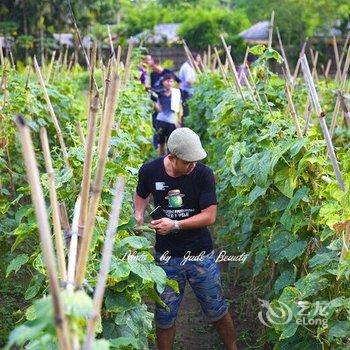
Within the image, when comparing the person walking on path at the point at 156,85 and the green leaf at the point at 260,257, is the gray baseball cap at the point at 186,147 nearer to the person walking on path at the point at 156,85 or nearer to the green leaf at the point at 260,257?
the green leaf at the point at 260,257

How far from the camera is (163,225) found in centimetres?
361

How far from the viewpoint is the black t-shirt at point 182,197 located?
374 centimetres

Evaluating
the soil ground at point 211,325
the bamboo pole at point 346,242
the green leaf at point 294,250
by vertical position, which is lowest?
the soil ground at point 211,325

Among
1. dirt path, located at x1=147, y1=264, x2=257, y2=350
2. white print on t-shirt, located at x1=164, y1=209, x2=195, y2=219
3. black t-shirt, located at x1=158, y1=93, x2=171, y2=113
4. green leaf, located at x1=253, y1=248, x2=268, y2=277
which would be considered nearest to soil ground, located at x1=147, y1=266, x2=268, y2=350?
dirt path, located at x1=147, y1=264, x2=257, y2=350

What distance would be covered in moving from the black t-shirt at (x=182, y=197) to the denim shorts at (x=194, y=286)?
6 cm

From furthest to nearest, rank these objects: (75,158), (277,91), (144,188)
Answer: (277,91) < (144,188) < (75,158)

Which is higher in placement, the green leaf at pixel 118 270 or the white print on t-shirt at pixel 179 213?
the green leaf at pixel 118 270

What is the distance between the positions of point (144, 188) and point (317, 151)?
1.07m

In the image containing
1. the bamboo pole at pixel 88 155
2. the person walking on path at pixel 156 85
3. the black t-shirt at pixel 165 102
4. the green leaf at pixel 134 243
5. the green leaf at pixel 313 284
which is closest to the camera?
the bamboo pole at pixel 88 155

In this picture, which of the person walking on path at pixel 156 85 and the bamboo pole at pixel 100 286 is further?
the person walking on path at pixel 156 85

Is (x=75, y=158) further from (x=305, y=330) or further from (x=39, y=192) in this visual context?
(x=39, y=192)

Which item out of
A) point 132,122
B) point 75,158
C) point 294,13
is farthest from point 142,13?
point 75,158

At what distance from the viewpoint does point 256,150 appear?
418 centimetres

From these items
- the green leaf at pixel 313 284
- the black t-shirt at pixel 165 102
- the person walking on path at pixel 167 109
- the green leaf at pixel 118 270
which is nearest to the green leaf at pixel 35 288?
the green leaf at pixel 118 270
